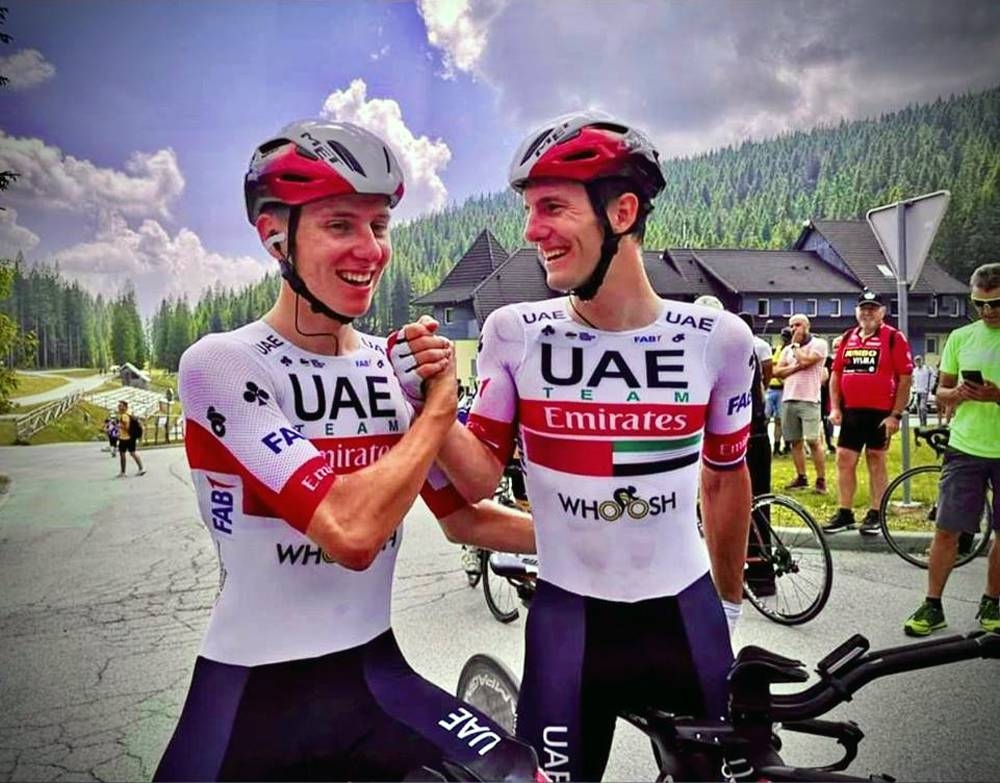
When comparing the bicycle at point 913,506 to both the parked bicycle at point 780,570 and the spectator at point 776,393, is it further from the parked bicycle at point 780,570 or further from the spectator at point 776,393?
the spectator at point 776,393

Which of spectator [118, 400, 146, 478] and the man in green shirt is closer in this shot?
spectator [118, 400, 146, 478]

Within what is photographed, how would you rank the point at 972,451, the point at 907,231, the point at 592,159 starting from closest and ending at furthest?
the point at 592,159 → the point at 907,231 → the point at 972,451

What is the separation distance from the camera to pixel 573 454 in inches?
51.8

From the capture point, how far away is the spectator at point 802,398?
178 inches

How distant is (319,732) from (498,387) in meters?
0.74

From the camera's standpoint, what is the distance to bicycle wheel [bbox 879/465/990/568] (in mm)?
2930

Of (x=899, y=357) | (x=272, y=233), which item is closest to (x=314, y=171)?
(x=272, y=233)

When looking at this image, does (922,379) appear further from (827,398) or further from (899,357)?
(827,398)

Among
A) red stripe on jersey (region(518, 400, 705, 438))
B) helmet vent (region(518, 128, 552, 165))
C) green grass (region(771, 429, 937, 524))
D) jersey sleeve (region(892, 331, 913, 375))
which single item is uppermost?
helmet vent (region(518, 128, 552, 165))

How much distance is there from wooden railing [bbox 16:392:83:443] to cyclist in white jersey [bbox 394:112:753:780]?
1554 mm

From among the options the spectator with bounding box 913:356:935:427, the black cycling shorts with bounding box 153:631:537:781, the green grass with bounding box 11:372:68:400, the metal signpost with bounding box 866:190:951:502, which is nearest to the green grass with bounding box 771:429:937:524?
the spectator with bounding box 913:356:935:427

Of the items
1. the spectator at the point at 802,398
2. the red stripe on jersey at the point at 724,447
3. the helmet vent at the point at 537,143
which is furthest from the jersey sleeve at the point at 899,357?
the helmet vent at the point at 537,143

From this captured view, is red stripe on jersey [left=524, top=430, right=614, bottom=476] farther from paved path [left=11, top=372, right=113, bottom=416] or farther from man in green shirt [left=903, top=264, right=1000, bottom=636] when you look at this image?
man in green shirt [left=903, top=264, right=1000, bottom=636]

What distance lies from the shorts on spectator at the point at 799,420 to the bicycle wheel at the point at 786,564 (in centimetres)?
185
